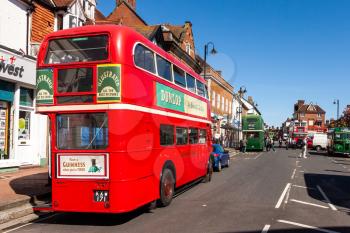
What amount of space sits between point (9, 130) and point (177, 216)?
33.3ft

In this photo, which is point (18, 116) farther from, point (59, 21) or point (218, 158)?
point (218, 158)

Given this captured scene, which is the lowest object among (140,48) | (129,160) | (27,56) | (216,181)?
(216,181)

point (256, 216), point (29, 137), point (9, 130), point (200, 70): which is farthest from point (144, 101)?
point (200, 70)

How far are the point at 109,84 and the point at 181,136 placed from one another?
15.1 feet

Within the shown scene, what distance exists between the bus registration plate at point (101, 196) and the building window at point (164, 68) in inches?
148

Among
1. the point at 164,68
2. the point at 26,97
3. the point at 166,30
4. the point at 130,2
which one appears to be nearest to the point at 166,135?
the point at 164,68

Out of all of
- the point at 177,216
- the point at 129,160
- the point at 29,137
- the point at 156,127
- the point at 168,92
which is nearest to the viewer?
the point at 129,160

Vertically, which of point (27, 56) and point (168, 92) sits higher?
point (27, 56)

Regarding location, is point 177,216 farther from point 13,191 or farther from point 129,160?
point 13,191

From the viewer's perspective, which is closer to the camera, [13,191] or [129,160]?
[129,160]

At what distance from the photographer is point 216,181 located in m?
16.8

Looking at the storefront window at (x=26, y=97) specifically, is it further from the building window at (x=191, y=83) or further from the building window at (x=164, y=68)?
the building window at (x=164, y=68)

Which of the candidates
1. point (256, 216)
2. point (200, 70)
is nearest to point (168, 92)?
point (256, 216)

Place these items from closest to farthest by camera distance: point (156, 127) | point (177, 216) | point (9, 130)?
point (177, 216) → point (156, 127) → point (9, 130)
